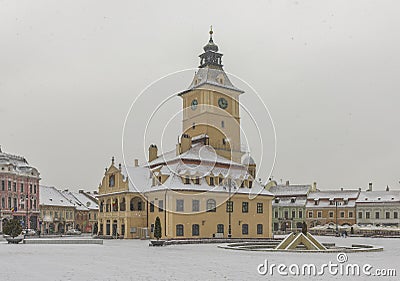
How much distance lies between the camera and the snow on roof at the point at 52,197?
10535cm

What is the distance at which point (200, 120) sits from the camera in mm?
82625

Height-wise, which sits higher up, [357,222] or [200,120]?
[200,120]

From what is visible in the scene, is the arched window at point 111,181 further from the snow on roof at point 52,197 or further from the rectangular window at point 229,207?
the snow on roof at point 52,197

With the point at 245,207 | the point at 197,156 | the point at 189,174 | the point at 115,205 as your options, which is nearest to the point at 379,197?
the point at 245,207

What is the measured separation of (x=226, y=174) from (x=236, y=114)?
15680 mm

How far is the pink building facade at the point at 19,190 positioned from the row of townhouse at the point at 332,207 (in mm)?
45032

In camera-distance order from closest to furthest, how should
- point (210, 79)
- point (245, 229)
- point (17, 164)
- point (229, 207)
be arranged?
point (229, 207) → point (245, 229) → point (210, 79) → point (17, 164)

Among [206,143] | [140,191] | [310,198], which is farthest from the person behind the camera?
[310,198]

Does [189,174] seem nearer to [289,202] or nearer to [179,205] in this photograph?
[179,205]

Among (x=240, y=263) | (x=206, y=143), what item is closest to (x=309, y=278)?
(x=240, y=263)

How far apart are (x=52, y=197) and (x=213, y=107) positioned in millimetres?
43406

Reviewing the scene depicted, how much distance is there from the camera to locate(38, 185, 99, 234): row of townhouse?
10356 centimetres

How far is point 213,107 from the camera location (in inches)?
3206

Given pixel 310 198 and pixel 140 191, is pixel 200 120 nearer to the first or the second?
→ pixel 140 191
